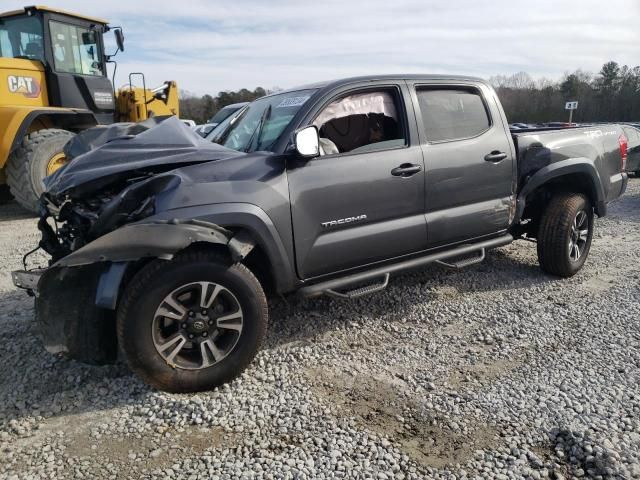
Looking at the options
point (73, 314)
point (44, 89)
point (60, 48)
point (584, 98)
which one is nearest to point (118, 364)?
point (73, 314)

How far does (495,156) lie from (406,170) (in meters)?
1.05

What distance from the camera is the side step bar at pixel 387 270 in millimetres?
3422

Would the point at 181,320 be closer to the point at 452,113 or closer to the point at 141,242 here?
the point at 141,242

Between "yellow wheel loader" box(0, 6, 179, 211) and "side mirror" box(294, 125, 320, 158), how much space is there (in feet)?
20.4

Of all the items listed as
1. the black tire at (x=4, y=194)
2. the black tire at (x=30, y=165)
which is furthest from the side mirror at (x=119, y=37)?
the black tire at (x=4, y=194)

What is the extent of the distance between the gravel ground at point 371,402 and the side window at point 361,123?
1.42 m

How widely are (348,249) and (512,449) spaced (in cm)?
165

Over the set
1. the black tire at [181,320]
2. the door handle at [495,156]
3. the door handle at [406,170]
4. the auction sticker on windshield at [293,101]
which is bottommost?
the black tire at [181,320]

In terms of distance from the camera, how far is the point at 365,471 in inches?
91.4

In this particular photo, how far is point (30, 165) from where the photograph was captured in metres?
7.59

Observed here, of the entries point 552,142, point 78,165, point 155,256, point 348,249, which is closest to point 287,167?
point 348,249

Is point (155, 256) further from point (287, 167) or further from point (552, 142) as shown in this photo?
point (552, 142)

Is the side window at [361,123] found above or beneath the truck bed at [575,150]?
above

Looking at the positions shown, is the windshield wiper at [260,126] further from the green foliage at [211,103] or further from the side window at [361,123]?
the green foliage at [211,103]
